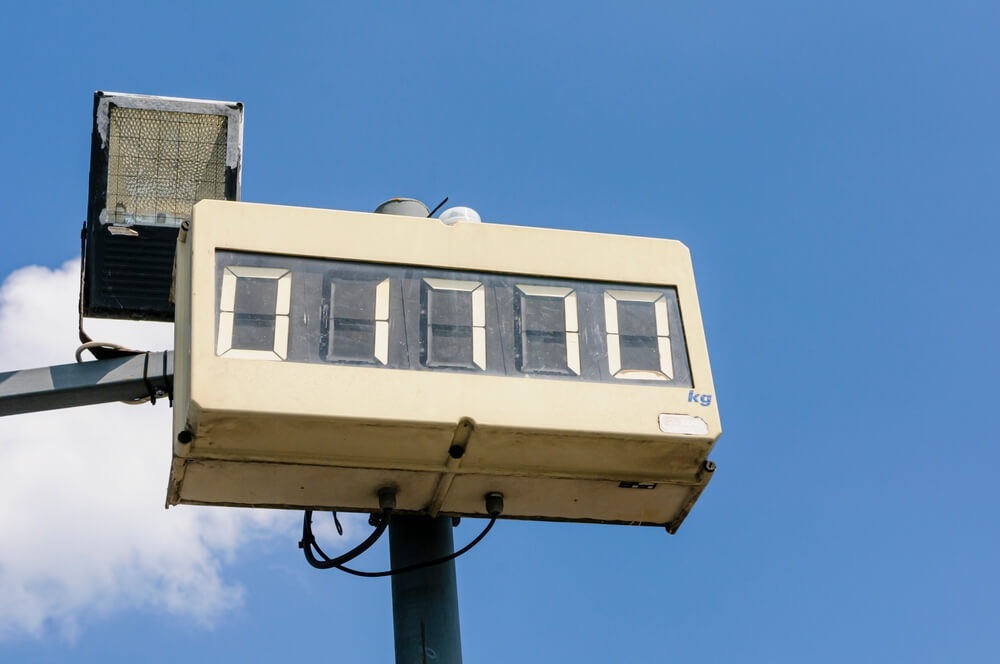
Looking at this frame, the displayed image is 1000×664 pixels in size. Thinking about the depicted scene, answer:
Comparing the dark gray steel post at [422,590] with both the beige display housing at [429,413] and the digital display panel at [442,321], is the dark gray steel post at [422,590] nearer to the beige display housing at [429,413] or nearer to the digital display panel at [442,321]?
the beige display housing at [429,413]

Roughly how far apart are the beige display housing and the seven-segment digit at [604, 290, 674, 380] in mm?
48

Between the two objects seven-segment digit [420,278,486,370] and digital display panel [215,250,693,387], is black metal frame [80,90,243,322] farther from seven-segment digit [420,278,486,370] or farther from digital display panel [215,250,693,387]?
seven-segment digit [420,278,486,370]

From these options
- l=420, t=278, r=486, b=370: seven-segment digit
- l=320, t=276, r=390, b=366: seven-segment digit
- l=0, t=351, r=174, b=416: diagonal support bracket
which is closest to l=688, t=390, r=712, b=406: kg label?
l=420, t=278, r=486, b=370: seven-segment digit

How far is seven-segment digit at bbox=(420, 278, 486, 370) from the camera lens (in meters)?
7.24

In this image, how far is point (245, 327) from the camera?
7.09m

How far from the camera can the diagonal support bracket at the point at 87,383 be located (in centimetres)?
792

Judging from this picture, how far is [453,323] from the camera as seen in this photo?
7.35 meters

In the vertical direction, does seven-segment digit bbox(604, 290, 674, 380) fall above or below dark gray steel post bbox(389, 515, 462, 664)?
above

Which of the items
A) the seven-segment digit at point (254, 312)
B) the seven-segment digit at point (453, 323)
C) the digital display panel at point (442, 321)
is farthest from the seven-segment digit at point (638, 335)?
the seven-segment digit at point (254, 312)

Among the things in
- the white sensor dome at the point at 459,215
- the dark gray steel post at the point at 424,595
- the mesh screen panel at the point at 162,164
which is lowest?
the dark gray steel post at the point at 424,595

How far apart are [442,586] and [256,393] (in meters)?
1.48

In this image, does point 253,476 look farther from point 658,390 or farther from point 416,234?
point 658,390

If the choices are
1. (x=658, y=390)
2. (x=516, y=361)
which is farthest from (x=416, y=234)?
(x=658, y=390)

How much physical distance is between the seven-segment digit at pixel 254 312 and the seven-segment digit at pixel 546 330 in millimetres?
979
